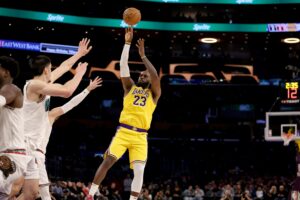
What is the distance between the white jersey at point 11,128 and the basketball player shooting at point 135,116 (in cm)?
263

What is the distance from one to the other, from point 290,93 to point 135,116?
11386 mm

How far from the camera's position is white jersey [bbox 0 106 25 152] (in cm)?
603

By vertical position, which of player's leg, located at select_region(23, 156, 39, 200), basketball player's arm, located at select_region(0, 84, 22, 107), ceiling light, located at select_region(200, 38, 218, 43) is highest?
ceiling light, located at select_region(200, 38, 218, 43)

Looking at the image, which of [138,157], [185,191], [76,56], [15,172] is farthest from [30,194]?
[185,191]

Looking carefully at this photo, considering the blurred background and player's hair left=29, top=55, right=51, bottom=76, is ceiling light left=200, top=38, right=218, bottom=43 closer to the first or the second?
the blurred background

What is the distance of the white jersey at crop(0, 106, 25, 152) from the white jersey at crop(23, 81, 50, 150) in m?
1.02

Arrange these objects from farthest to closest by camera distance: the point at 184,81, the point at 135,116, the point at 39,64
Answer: the point at 184,81 < the point at 135,116 < the point at 39,64

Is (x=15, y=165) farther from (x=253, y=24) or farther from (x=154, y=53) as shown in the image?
(x=154, y=53)

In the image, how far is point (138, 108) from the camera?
29.8 feet

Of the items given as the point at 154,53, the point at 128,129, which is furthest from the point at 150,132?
the point at 128,129

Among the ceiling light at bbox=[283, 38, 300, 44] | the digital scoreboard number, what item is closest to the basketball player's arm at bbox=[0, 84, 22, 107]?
the digital scoreboard number

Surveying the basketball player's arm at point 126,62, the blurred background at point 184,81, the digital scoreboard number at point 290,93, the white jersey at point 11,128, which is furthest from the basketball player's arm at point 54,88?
the blurred background at point 184,81

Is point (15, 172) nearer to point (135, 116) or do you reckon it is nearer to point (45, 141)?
point (45, 141)

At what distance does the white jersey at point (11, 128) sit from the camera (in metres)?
6.03
